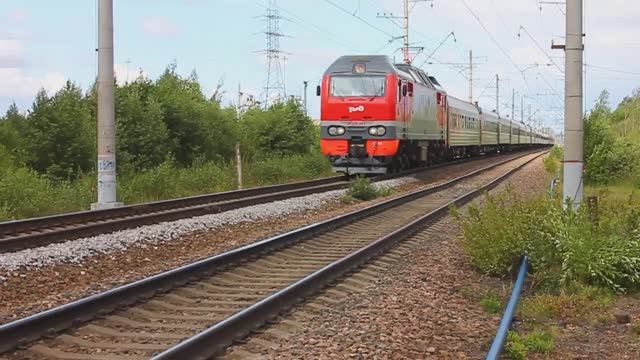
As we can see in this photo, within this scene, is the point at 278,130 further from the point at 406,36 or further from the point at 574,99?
the point at 574,99

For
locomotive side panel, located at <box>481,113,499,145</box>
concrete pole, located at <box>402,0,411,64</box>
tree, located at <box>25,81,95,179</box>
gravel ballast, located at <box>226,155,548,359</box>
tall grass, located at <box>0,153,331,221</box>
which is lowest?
gravel ballast, located at <box>226,155,548,359</box>

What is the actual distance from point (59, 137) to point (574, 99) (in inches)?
556

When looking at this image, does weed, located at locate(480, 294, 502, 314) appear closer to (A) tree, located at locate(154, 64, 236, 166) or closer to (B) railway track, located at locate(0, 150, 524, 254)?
(B) railway track, located at locate(0, 150, 524, 254)

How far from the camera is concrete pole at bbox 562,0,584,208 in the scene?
959 centimetres

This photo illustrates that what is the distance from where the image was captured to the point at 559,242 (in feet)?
26.9

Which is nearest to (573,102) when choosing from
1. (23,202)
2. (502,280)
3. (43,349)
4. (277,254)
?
(502,280)

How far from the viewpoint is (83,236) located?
1118 centimetres

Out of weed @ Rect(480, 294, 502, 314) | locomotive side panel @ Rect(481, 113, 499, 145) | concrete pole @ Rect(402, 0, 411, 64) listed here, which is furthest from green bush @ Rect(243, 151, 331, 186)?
weed @ Rect(480, 294, 502, 314)

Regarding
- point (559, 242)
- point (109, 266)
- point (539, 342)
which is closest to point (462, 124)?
point (559, 242)

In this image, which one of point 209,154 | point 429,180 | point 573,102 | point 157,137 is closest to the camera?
point 573,102

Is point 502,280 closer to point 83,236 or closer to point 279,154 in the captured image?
point 83,236

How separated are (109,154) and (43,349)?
10.3 m

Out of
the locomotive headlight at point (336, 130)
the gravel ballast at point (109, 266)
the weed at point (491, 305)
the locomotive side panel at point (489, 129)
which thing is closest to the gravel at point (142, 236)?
the gravel ballast at point (109, 266)

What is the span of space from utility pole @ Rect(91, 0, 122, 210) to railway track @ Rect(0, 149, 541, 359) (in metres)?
5.48
